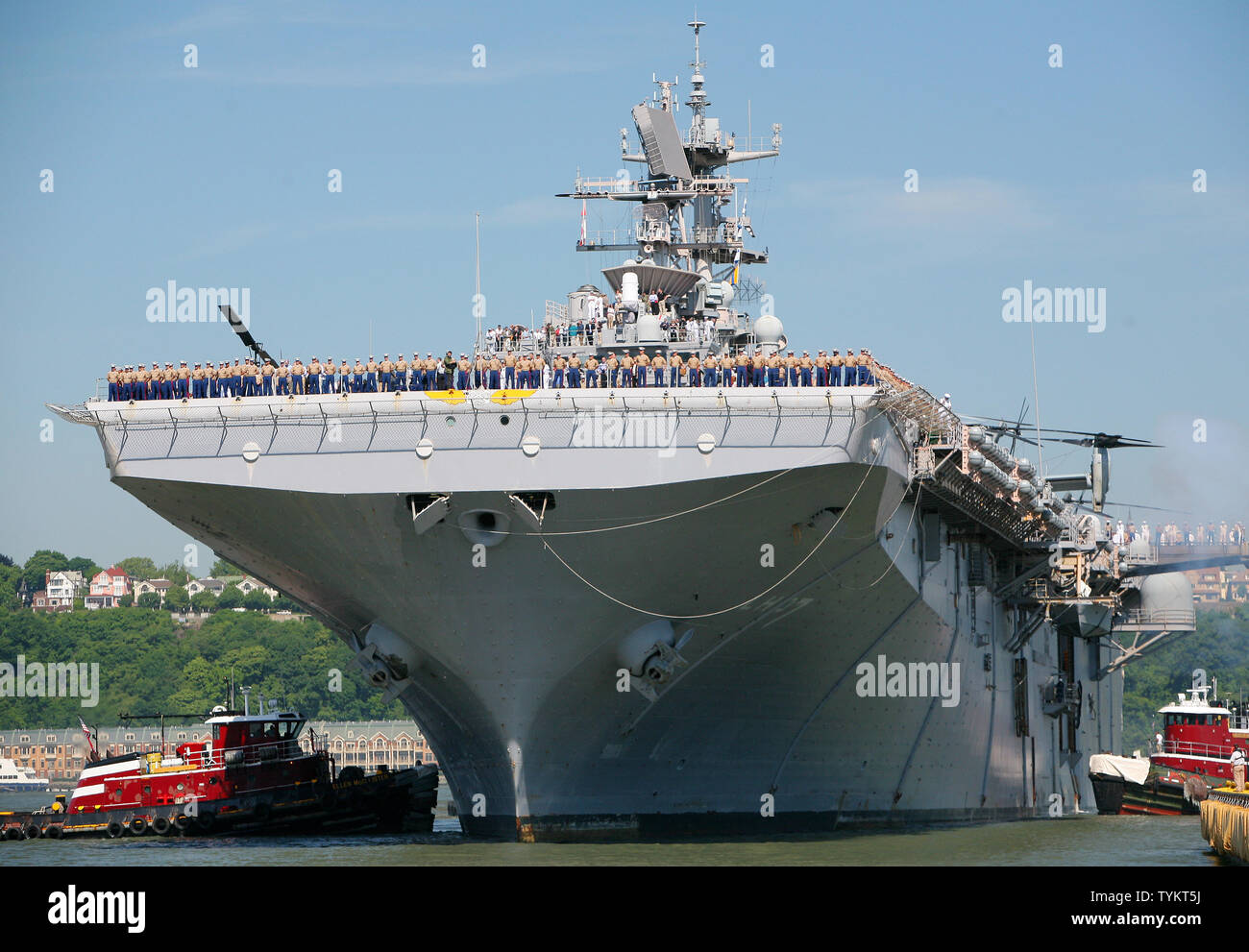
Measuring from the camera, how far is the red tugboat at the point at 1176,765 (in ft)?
145

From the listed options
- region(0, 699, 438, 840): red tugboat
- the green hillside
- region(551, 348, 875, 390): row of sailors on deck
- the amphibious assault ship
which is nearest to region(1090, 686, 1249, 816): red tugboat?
the amphibious assault ship

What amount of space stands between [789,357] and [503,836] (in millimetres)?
8387

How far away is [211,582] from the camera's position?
158000mm

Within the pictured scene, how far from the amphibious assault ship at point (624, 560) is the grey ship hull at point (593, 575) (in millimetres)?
39

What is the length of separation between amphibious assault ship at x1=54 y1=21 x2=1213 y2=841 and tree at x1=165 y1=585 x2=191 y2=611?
108567 mm

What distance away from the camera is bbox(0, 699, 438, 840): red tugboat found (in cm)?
3331

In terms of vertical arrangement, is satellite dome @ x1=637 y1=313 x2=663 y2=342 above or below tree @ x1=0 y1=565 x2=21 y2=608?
above
